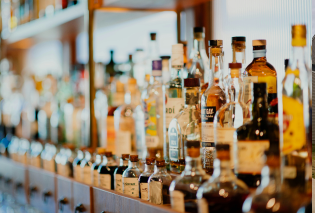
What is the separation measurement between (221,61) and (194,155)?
0.35 metres

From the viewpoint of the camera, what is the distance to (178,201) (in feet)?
2.61

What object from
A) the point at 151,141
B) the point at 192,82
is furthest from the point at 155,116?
the point at 192,82

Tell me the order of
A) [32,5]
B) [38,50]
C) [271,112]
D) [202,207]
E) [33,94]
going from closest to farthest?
[202,207], [271,112], [32,5], [33,94], [38,50]

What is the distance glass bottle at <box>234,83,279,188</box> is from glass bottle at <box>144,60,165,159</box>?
0.51m

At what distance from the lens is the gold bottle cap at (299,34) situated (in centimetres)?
77

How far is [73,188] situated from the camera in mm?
1295

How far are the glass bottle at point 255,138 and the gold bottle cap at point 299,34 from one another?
0.12 m

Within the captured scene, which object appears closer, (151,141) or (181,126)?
(181,126)

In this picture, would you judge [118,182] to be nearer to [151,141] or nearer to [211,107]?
[151,141]

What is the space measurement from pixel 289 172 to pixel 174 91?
54 centimetres

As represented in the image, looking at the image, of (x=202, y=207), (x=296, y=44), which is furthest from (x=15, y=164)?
(x=296, y=44)

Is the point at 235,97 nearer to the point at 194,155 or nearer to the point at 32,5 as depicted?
the point at 194,155

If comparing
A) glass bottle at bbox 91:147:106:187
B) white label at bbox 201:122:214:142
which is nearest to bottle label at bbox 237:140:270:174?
white label at bbox 201:122:214:142

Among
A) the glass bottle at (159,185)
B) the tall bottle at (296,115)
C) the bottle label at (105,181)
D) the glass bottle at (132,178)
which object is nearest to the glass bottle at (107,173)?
the bottle label at (105,181)
